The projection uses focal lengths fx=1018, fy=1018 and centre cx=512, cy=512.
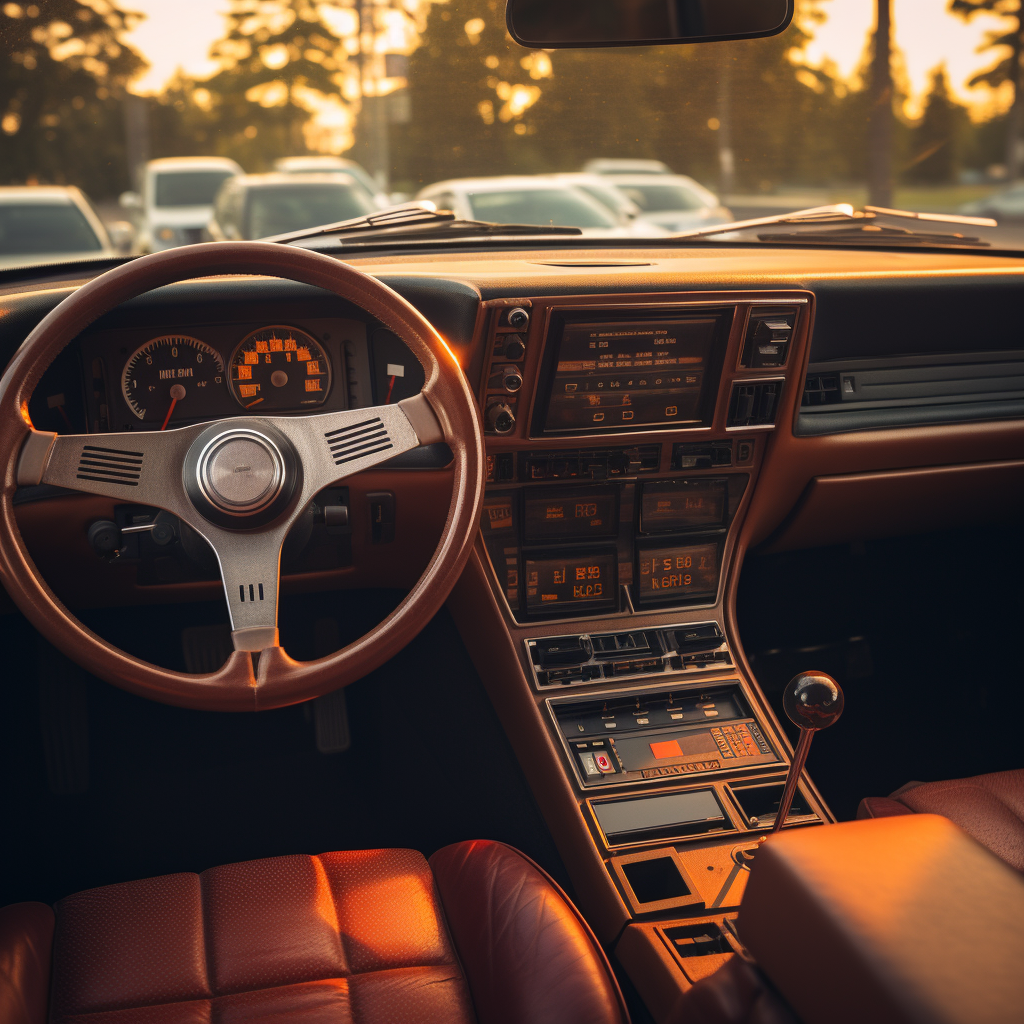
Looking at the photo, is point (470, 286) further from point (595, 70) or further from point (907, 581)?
point (907, 581)

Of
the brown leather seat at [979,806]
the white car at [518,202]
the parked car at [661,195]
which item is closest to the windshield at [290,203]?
the parked car at [661,195]

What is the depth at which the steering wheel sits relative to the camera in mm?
1549

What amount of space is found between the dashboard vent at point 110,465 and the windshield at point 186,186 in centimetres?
951

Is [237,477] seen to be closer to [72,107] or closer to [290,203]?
[290,203]

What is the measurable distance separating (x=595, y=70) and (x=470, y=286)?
1.06 m

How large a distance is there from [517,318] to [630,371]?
320mm

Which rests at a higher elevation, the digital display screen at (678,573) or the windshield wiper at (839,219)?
the windshield wiper at (839,219)

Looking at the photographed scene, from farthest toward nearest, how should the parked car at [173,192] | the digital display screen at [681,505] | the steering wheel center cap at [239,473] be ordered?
1. the parked car at [173,192]
2. the digital display screen at [681,505]
3. the steering wheel center cap at [239,473]

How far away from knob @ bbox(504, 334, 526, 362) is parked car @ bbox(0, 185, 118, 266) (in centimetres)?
579

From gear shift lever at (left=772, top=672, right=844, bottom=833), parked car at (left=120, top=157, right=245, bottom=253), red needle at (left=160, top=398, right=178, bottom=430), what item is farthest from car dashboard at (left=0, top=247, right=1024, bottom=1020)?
parked car at (left=120, top=157, right=245, bottom=253)

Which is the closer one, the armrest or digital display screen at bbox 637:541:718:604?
the armrest

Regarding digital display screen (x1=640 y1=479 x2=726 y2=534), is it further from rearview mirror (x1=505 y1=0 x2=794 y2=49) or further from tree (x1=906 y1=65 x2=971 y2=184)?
tree (x1=906 y1=65 x2=971 y2=184)

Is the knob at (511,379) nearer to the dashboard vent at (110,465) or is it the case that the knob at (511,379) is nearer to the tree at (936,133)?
the dashboard vent at (110,465)

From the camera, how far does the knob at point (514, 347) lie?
2113 mm
